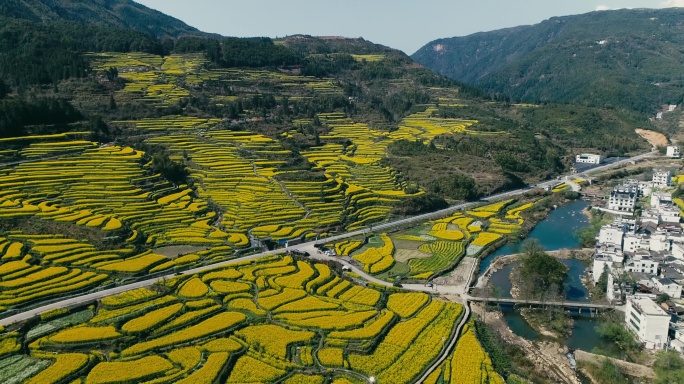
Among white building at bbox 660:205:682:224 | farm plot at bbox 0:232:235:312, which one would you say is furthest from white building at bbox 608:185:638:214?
farm plot at bbox 0:232:235:312

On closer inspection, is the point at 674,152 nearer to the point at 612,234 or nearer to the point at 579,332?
the point at 612,234

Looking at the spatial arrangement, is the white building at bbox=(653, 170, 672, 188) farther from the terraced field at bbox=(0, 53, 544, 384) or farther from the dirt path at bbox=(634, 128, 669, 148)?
the dirt path at bbox=(634, 128, 669, 148)

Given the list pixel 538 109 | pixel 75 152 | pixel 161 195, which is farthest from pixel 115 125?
pixel 538 109

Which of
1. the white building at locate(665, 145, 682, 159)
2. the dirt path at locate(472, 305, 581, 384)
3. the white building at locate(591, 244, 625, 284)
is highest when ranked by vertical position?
the white building at locate(665, 145, 682, 159)

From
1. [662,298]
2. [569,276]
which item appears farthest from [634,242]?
[662,298]

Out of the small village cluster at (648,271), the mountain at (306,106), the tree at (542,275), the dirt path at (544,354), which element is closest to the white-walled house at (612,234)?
the small village cluster at (648,271)

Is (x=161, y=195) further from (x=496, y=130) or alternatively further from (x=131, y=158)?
(x=496, y=130)
